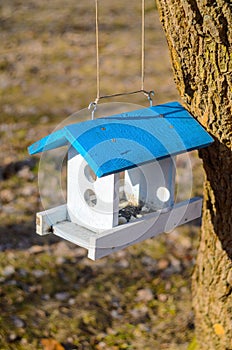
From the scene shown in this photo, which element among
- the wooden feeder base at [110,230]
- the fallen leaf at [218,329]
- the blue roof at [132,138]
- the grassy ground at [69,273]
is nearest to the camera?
the blue roof at [132,138]

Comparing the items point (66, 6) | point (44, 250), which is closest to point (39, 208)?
point (44, 250)

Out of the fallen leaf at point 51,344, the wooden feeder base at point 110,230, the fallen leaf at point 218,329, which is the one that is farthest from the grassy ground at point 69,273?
the wooden feeder base at point 110,230

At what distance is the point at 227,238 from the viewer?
8.66 feet

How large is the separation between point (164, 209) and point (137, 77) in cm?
491

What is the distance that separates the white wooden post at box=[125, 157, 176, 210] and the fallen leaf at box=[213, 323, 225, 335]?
84 cm

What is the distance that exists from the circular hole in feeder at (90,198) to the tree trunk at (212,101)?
474 mm

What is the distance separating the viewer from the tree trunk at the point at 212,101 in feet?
6.45

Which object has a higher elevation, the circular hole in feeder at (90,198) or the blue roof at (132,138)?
the blue roof at (132,138)

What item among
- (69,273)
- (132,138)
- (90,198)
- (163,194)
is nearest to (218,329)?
(163,194)

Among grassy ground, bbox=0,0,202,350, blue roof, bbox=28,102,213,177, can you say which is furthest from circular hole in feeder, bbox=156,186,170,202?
grassy ground, bbox=0,0,202,350

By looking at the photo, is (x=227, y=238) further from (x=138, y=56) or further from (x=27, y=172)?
(x=138, y=56)

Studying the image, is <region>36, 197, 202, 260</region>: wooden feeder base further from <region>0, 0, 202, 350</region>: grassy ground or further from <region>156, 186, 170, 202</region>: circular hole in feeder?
<region>0, 0, 202, 350</region>: grassy ground

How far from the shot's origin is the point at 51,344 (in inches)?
126

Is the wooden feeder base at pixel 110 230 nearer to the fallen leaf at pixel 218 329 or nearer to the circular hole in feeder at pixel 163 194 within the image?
the circular hole in feeder at pixel 163 194
